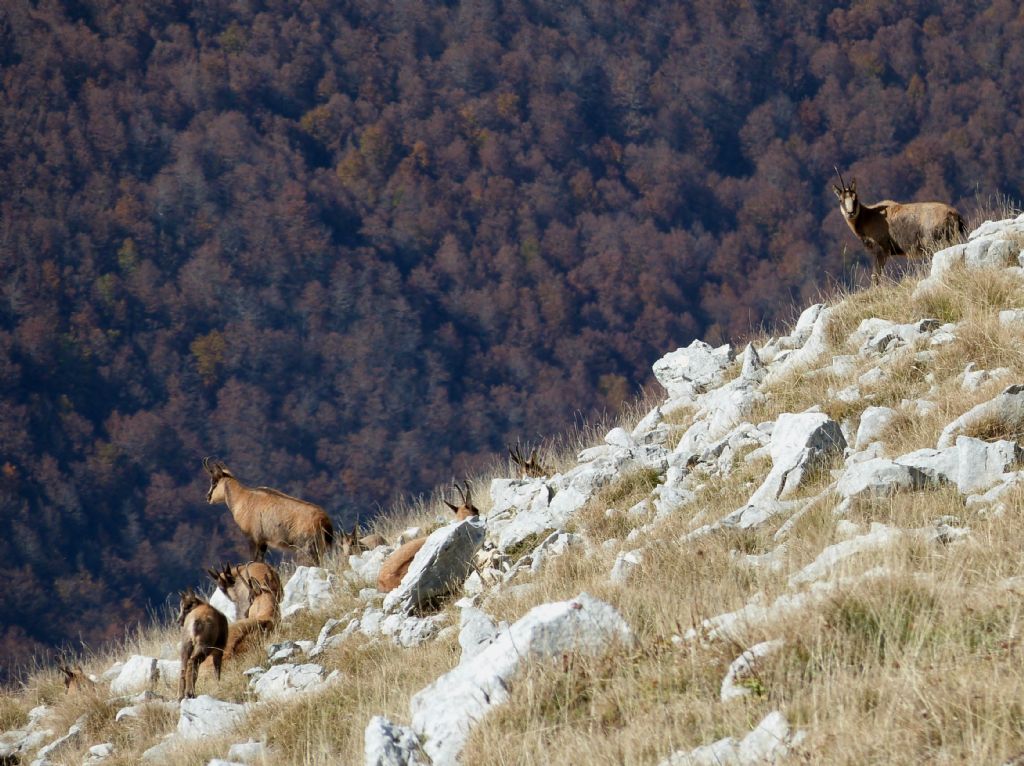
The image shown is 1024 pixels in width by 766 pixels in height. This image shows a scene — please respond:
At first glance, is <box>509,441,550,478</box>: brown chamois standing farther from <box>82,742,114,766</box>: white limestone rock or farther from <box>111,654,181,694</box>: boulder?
<box>82,742,114,766</box>: white limestone rock

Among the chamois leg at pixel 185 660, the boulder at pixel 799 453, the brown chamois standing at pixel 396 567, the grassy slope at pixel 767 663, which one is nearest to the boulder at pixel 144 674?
the chamois leg at pixel 185 660

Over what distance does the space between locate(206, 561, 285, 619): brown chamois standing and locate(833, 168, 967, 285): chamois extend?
778 centimetres

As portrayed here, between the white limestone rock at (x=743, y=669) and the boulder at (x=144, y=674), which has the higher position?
the white limestone rock at (x=743, y=669)

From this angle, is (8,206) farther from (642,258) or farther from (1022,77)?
(1022,77)

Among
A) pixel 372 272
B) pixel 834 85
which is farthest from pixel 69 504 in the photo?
pixel 834 85

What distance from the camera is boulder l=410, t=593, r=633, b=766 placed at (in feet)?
17.9

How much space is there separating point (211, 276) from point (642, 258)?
36.3 m

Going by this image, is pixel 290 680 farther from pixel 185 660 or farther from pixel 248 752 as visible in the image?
pixel 248 752

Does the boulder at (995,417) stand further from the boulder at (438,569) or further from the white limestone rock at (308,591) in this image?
the white limestone rock at (308,591)

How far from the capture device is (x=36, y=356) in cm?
10231

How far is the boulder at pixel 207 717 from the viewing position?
7766 mm

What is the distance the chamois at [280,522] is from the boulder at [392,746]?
828 cm

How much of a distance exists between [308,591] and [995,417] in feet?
20.5

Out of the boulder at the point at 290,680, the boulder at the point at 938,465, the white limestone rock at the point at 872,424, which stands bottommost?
the boulder at the point at 290,680
